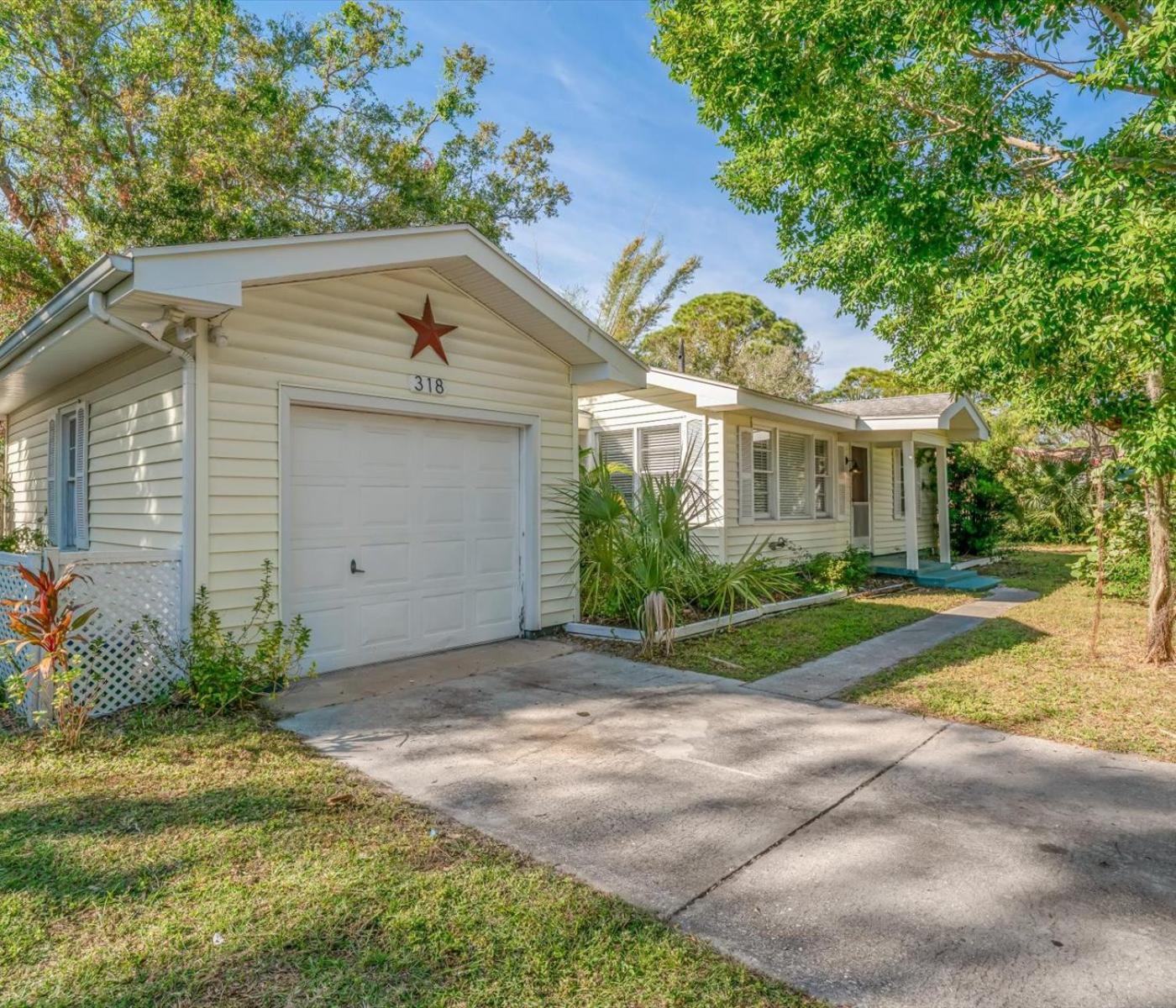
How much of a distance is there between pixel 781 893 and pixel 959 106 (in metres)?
7.03

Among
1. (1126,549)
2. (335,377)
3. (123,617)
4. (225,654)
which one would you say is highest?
(335,377)

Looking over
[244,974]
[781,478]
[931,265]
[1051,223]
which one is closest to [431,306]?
[931,265]

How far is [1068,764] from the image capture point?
4.21 meters

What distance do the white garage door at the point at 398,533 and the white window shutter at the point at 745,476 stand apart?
15.5 ft

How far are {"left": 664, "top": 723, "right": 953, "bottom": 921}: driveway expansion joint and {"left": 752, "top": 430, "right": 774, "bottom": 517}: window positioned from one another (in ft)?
24.1

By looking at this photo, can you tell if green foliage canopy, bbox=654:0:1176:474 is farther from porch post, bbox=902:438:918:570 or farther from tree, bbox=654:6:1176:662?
porch post, bbox=902:438:918:570

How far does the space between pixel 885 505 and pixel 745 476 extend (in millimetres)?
5487

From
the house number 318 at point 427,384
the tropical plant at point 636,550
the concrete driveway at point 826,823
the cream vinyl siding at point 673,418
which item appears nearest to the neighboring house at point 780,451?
the cream vinyl siding at point 673,418

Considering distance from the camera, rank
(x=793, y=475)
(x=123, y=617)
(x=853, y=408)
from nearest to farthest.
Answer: (x=123, y=617) < (x=793, y=475) < (x=853, y=408)

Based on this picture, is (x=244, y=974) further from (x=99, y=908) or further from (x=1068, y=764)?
(x=1068, y=764)

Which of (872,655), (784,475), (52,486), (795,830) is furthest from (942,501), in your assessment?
(52,486)

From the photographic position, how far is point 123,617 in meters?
5.08

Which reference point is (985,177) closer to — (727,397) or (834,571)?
(727,397)

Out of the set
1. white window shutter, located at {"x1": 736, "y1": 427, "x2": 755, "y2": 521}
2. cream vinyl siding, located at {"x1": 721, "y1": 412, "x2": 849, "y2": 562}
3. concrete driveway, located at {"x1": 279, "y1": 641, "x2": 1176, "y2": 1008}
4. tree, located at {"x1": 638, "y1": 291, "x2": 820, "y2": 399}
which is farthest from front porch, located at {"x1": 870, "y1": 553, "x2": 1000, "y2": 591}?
tree, located at {"x1": 638, "y1": 291, "x2": 820, "y2": 399}
